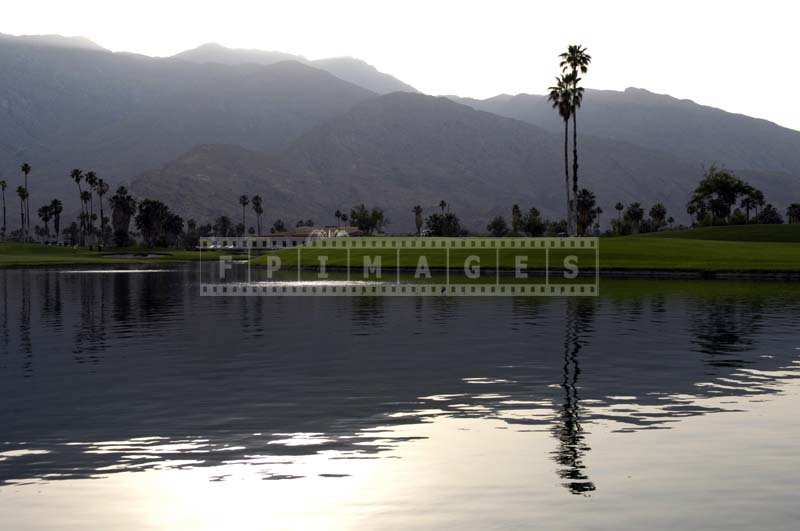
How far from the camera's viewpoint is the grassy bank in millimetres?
112438

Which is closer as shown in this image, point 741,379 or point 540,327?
point 741,379

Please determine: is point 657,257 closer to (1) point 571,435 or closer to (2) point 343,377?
(2) point 343,377

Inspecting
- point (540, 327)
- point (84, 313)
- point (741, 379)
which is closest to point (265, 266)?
point (84, 313)

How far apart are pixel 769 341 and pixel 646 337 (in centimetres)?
536

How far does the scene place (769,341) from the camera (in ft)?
139

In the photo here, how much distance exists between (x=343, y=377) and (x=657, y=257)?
9981 cm

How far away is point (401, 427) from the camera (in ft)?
74.7

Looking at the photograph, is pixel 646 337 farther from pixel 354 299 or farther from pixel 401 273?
pixel 401 273

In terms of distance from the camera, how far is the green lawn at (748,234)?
177812 mm

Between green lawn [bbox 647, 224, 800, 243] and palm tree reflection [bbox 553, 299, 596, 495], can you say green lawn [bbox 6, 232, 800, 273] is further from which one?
palm tree reflection [bbox 553, 299, 596, 495]
